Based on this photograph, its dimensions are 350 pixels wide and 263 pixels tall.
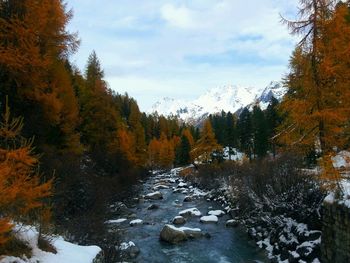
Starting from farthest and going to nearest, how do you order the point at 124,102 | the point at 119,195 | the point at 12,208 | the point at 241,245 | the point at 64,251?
A: 1. the point at 124,102
2. the point at 119,195
3. the point at 241,245
4. the point at 64,251
5. the point at 12,208

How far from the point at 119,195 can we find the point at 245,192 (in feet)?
35.3

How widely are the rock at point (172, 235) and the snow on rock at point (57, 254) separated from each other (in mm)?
11681

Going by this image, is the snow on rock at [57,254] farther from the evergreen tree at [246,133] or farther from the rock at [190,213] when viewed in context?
the evergreen tree at [246,133]

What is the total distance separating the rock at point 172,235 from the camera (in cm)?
2122

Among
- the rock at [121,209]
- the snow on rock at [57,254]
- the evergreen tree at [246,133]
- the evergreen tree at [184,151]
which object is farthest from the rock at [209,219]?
the evergreen tree at [184,151]

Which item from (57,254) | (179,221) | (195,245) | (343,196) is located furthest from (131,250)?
(57,254)

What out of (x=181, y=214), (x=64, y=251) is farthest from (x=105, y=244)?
(x=181, y=214)

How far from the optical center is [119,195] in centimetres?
3067

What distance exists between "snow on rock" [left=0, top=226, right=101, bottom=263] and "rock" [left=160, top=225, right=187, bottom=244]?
11.7 m

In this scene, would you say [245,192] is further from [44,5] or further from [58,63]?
[44,5]

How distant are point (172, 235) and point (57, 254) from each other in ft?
43.7

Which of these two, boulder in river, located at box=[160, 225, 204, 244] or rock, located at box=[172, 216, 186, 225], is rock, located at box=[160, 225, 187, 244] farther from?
rock, located at box=[172, 216, 186, 225]

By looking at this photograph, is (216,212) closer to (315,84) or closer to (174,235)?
(174,235)

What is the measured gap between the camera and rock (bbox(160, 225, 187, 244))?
69.6ft
